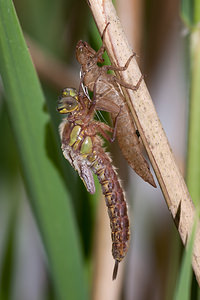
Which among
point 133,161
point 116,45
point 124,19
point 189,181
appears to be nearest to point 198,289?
point 189,181

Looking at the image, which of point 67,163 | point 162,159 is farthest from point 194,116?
point 67,163

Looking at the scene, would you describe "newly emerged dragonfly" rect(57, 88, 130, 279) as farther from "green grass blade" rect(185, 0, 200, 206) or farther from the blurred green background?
"green grass blade" rect(185, 0, 200, 206)

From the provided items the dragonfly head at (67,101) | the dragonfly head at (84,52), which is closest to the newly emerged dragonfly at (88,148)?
the dragonfly head at (67,101)

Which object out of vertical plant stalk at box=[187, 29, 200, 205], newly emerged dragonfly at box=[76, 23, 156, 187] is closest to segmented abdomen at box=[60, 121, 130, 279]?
newly emerged dragonfly at box=[76, 23, 156, 187]

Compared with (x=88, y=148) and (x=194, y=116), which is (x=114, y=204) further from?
(x=194, y=116)

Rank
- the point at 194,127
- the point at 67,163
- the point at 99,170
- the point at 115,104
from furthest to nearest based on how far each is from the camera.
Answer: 1. the point at 67,163
2. the point at 99,170
3. the point at 115,104
4. the point at 194,127

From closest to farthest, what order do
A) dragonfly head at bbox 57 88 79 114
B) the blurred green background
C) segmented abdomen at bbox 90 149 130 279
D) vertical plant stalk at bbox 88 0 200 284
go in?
vertical plant stalk at bbox 88 0 200 284
the blurred green background
segmented abdomen at bbox 90 149 130 279
dragonfly head at bbox 57 88 79 114

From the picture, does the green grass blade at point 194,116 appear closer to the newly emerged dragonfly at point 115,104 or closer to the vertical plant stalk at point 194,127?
the vertical plant stalk at point 194,127
